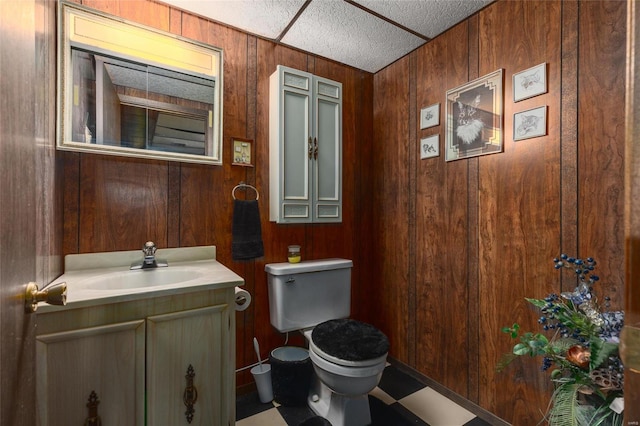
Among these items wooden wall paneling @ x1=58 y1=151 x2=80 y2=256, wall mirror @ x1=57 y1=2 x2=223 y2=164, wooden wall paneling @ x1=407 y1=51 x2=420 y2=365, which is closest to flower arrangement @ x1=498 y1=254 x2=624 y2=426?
wooden wall paneling @ x1=407 y1=51 x2=420 y2=365

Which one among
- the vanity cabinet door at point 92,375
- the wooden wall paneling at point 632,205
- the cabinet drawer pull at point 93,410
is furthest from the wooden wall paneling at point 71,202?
the wooden wall paneling at point 632,205

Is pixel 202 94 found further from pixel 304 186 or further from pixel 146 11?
pixel 304 186

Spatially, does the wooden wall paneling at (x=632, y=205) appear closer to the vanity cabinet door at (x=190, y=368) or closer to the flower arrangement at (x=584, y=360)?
the flower arrangement at (x=584, y=360)

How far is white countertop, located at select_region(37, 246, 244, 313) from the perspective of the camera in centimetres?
98

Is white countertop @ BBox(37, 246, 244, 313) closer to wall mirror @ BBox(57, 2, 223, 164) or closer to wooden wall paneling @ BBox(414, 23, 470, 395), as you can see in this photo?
wall mirror @ BBox(57, 2, 223, 164)

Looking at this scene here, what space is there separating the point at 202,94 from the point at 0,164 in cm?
126

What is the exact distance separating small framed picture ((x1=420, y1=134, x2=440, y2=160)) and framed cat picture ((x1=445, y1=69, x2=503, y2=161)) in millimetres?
65

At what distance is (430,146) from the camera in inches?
71.4

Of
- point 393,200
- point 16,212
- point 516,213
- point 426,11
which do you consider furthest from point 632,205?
point 393,200

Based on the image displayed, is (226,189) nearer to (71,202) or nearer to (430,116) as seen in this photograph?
(71,202)

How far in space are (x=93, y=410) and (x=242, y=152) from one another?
1327 millimetres

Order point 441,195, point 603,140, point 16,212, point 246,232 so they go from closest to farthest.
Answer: point 16,212 < point 603,140 < point 246,232 < point 441,195

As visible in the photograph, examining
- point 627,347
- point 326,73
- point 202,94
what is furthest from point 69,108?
point 627,347

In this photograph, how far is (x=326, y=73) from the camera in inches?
80.9
